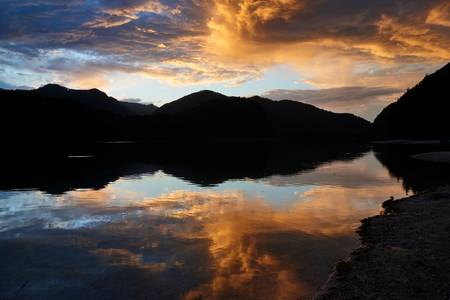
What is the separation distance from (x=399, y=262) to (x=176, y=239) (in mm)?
11892

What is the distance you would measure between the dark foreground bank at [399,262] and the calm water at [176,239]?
1.18 metres

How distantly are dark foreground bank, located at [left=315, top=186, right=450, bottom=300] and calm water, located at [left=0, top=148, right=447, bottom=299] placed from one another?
3.88 ft

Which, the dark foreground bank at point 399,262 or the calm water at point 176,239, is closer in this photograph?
the dark foreground bank at point 399,262

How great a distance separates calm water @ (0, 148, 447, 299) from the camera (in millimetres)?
16750

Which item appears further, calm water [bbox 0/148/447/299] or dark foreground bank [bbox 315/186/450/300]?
calm water [bbox 0/148/447/299]

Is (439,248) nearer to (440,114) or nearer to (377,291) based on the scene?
(377,291)

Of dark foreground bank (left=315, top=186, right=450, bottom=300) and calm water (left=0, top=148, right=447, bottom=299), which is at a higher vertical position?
dark foreground bank (left=315, top=186, right=450, bottom=300)

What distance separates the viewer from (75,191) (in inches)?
1769

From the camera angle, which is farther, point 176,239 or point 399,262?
point 176,239

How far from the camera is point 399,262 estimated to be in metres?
17.8

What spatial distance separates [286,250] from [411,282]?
7.30 m

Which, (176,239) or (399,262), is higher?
(399,262)

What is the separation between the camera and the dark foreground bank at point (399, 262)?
1482 centimetres

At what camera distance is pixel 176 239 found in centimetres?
2392
